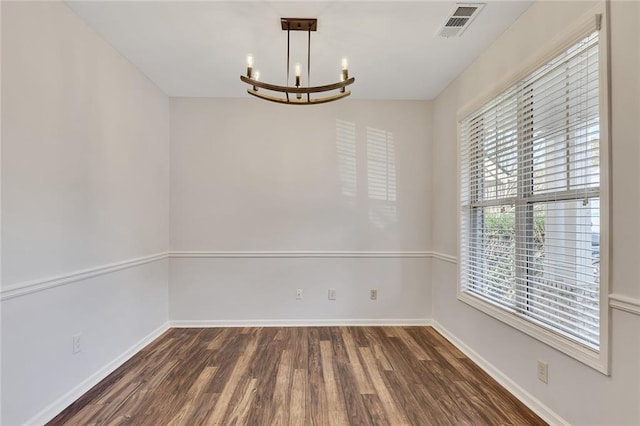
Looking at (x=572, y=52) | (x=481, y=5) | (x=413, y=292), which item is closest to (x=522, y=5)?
(x=481, y=5)

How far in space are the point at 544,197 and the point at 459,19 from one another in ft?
4.43

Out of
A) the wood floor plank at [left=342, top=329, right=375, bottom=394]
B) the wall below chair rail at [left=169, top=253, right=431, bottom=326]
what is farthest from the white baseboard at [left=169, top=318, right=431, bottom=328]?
the wood floor plank at [left=342, top=329, right=375, bottom=394]

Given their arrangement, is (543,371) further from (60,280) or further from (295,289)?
(60,280)

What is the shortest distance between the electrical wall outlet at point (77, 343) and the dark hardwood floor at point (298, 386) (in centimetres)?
34

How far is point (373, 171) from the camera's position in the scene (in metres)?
3.79

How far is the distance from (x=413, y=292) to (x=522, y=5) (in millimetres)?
2885

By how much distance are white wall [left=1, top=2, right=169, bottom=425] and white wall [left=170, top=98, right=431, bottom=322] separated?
0.65 m

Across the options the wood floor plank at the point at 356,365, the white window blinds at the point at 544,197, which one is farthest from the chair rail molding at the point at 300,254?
the white window blinds at the point at 544,197

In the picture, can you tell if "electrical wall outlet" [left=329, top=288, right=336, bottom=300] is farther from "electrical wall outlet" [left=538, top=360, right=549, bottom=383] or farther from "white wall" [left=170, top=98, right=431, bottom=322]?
"electrical wall outlet" [left=538, top=360, right=549, bottom=383]

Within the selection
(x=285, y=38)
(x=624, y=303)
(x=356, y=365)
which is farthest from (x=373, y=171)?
(x=624, y=303)

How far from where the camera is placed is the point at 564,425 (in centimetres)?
184

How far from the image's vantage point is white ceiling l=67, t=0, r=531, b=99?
2146 millimetres

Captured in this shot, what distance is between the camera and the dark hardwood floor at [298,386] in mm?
2018

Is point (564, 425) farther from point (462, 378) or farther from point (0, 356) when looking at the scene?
point (0, 356)
